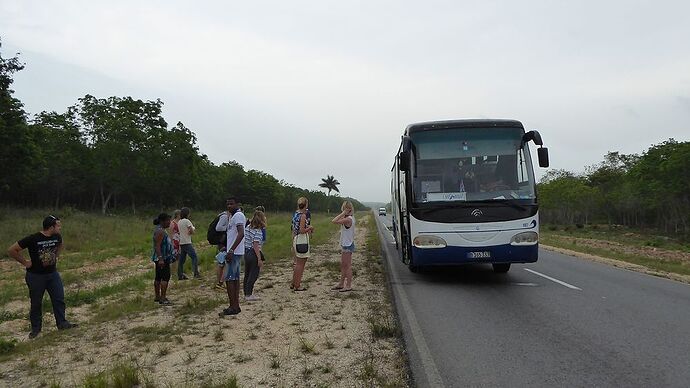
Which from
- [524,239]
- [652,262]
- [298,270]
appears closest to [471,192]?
[524,239]

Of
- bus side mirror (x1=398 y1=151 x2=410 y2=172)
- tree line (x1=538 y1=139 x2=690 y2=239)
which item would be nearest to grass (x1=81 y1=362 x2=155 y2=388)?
bus side mirror (x1=398 y1=151 x2=410 y2=172)

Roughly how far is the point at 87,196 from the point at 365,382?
57.2 meters

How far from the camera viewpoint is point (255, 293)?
9859 mm

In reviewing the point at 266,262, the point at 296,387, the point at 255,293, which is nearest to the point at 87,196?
the point at 266,262

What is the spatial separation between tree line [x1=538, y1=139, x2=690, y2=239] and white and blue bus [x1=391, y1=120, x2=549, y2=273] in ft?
134

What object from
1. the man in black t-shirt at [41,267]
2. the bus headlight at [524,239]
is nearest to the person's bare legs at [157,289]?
the man in black t-shirt at [41,267]

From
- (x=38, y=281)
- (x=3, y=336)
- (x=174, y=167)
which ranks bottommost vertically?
(x=3, y=336)

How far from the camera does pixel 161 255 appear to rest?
353 inches

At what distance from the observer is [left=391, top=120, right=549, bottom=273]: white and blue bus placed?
32.2ft

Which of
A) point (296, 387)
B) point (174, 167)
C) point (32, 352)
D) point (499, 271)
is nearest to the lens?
point (296, 387)

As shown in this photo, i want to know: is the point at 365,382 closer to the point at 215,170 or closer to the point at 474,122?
the point at 474,122

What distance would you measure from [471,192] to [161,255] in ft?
19.7

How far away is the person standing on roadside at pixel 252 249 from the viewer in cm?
892

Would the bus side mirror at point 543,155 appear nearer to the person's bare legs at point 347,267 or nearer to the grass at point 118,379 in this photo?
the person's bare legs at point 347,267
